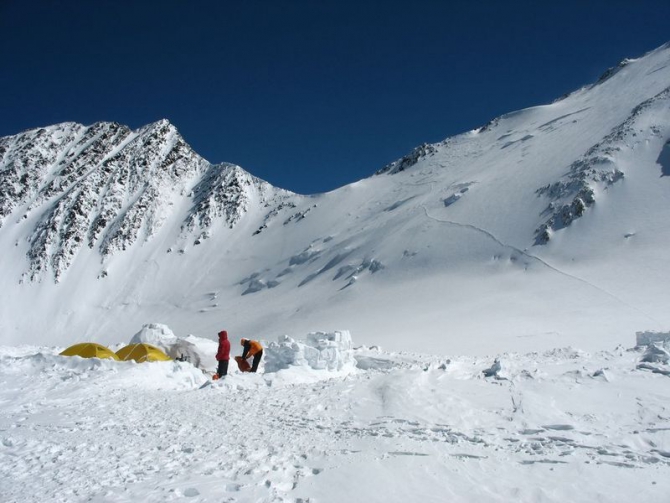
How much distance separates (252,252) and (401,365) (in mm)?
52836

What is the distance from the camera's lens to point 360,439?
24.0ft

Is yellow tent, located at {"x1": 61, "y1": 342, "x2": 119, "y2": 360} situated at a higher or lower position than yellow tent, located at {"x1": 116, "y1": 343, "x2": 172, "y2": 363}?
higher

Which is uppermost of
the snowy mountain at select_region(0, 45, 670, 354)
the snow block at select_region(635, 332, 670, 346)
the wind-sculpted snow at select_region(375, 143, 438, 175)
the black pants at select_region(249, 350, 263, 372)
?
the wind-sculpted snow at select_region(375, 143, 438, 175)

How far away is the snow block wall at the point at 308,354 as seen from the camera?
15.9 m

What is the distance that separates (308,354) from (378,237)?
1402 inches

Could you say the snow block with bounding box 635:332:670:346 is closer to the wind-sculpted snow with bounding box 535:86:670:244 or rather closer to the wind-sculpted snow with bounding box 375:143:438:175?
the wind-sculpted snow with bounding box 535:86:670:244

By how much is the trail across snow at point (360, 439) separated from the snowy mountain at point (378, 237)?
42.3 feet

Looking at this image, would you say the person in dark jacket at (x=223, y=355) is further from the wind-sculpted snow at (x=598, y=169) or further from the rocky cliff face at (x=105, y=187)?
the rocky cliff face at (x=105, y=187)

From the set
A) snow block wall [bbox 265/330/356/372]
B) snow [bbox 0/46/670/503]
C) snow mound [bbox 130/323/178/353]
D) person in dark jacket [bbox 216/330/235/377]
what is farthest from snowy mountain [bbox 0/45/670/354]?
person in dark jacket [bbox 216/330/235/377]

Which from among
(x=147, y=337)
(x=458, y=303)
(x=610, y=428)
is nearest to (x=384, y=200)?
(x=458, y=303)

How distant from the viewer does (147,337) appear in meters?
24.5

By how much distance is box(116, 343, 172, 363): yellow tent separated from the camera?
18.2m

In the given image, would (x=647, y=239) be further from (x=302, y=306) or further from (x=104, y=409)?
(x=104, y=409)

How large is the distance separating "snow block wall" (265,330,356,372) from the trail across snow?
14.1 feet
